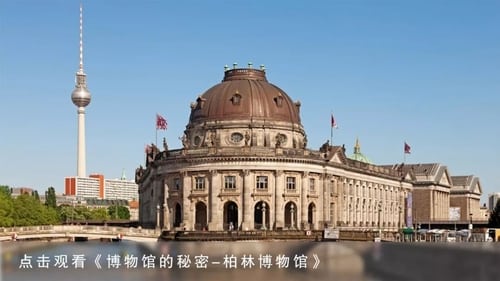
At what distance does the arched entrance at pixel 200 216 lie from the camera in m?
122

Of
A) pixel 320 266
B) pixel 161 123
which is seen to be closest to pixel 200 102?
pixel 161 123

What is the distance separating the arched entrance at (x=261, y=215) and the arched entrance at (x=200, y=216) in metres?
7.37

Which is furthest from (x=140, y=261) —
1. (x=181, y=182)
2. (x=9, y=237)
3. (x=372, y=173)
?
(x=372, y=173)

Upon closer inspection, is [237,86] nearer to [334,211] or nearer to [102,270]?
[334,211]

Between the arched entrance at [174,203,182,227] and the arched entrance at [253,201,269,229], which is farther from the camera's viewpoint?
the arched entrance at [174,203,182,227]

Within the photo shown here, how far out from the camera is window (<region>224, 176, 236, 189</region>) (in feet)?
394

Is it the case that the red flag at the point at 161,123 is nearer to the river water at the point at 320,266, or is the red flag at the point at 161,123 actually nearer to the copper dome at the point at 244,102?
the copper dome at the point at 244,102

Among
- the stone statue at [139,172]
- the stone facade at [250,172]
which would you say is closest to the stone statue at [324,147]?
the stone facade at [250,172]

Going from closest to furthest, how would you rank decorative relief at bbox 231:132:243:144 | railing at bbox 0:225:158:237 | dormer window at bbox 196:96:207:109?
railing at bbox 0:225:158:237 → decorative relief at bbox 231:132:243:144 → dormer window at bbox 196:96:207:109

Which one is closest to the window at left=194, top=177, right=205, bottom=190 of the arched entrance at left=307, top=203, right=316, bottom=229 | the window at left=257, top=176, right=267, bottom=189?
the window at left=257, top=176, right=267, bottom=189

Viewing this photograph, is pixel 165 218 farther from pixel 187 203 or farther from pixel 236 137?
pixel 236 137

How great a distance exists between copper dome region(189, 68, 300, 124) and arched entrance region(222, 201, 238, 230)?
46.7ft

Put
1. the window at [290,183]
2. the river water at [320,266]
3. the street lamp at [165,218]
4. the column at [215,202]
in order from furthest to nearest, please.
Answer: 1. the street lamp at [165,218]
2. the window at [290,183]
3. the column at [215,202]
4. the river water at [320,266]

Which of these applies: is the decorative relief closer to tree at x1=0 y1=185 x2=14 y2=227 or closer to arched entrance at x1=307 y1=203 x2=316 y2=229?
arched entrance at x1=307 y1=203 x2=316 y2=229
